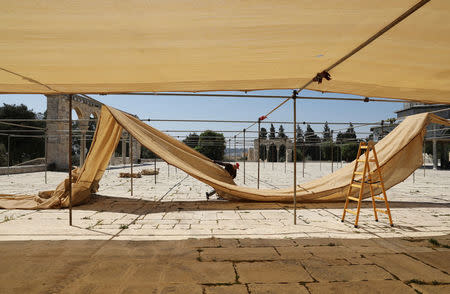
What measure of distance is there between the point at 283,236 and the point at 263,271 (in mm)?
816

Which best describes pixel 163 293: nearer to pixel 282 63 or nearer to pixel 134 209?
pixel 282 63

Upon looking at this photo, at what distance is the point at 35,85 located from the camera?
2846 millimetres

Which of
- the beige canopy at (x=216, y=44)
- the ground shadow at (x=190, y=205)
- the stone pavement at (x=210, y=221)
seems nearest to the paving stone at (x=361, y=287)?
the stone pavement at (x=210, y=221)

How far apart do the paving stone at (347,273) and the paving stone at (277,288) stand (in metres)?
0.19

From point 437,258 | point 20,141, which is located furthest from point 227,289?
point 20,141

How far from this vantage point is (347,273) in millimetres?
1782

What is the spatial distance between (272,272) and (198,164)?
9.21ft

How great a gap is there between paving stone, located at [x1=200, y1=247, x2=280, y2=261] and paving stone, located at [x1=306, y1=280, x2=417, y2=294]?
47cm

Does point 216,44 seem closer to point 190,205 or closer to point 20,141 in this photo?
point 190,205

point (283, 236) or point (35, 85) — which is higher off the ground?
point (35, 85)

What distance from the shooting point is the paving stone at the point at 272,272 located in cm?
169

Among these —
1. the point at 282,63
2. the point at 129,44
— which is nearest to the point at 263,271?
the point at 282,63

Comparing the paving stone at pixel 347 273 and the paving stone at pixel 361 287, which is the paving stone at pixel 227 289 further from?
the paving stone at pixel 347 273

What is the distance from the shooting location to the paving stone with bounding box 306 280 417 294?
155cm
